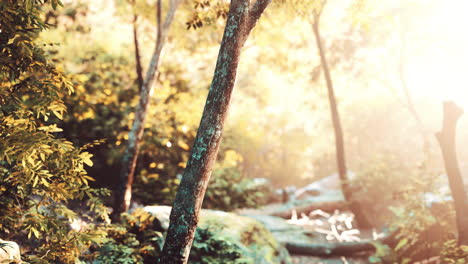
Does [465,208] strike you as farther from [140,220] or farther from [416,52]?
[416,52]

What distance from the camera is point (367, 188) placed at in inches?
548

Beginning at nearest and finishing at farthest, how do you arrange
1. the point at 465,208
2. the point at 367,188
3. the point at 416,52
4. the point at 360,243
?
the point at 465,208 < the point at 360,243 < the point at 367,188 < the point at 416,52

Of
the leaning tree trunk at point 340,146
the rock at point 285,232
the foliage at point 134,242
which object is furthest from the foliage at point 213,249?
the leaning tree trunk at point 340,146

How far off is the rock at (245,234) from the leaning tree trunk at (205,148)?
7.76ft

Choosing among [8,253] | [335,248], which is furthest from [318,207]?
[8,253]

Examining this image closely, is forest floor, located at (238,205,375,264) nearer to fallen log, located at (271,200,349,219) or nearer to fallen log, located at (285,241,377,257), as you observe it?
fallen log, located at (285,241,377,257)

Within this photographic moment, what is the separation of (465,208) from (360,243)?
4176 mm

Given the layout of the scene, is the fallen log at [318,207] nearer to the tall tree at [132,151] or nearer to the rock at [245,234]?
the rock at [245,234]

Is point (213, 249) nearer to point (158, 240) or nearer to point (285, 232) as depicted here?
point (158, 240)

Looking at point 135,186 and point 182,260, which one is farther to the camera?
point 135,186

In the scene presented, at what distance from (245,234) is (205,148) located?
3630 mm

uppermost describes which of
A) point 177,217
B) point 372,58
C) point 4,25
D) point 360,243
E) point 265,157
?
point 372,58

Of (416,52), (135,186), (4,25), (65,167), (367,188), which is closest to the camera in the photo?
(4,25)

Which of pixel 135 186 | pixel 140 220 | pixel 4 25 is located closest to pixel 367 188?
pixel 135 186
